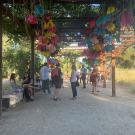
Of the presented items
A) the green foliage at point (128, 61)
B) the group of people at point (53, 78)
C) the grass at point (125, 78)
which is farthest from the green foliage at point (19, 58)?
the green foliage at point (128, 61)

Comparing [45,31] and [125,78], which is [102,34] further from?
[125,78]

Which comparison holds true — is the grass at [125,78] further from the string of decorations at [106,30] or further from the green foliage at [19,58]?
the string of decorations at [106,30]

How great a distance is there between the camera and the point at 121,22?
11.2 meters

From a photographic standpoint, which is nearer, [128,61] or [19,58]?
[19,58]

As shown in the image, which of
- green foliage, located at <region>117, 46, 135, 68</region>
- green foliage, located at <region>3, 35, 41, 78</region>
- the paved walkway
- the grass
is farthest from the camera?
green foliage, located at <region>117, 46, 135, 68</region>

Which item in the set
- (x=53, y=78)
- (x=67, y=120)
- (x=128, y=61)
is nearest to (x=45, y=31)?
(x=67, y=120)

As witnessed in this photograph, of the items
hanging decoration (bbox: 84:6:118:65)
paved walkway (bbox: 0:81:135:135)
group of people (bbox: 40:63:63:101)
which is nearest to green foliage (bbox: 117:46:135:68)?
group of people (bbox: 40:63:63:101)

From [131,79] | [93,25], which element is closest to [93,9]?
[93,25]

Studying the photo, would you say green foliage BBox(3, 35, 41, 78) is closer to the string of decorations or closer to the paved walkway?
the paved walkway

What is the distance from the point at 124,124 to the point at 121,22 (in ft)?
9.59

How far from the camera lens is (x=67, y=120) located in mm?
13297

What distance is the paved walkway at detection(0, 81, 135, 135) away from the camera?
1123 cm

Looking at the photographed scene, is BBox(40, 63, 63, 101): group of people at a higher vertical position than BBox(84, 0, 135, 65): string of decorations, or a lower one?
lower

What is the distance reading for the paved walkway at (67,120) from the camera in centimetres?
1123
